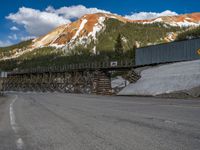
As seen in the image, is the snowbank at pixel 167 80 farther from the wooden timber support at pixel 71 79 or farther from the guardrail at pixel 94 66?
the guardrail at pixel 94 66

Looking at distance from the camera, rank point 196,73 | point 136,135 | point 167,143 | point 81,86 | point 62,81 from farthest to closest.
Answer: point 62,81 → point 81,86 → point 196,73 → point 136,135 → point 167,143

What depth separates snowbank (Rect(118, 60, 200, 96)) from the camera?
36728 millimetres

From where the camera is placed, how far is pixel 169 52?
5250 centimetres

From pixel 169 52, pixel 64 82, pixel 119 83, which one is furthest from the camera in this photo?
pixel 64 82

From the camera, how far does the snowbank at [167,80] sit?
36.7m

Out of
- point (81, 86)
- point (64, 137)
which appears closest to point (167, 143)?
point (64, 137)

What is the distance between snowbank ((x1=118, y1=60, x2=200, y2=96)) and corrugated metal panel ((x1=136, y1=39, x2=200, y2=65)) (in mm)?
3281

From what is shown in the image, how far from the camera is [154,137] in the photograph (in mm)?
7363

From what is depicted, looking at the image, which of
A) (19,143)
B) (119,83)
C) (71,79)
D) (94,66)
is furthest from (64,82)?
(19,143)

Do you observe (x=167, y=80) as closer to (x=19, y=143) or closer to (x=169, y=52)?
(x=169, y=52)

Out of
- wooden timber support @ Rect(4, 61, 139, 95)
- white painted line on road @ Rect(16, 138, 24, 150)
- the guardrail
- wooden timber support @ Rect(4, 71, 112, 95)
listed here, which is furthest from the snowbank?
white painted line on road @ Rect(16, 138, 24, 150)

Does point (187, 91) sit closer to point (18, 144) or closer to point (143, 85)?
point (143, 85)

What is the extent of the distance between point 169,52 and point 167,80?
12.6 metres

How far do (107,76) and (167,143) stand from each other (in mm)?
57389
